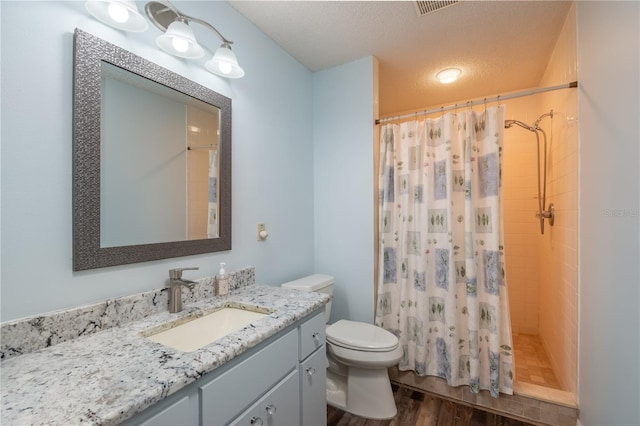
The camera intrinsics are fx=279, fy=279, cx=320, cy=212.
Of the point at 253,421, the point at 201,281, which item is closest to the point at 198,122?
the point at 201,281

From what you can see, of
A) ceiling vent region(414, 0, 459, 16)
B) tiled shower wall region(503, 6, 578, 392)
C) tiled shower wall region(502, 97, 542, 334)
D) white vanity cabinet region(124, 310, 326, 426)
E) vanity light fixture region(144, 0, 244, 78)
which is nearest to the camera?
white vanity cabinet region(124, 310, 326, 426)

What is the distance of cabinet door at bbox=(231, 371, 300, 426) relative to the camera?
93 cm

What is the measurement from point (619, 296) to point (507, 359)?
2.80 feet

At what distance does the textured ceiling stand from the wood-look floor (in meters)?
2.39

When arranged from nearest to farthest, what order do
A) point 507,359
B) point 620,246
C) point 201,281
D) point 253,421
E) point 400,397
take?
point 253,421 < point 620,246 < point 201,281 < point 507,359 < point 400,397

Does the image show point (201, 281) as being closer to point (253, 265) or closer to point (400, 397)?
point (253, 265)

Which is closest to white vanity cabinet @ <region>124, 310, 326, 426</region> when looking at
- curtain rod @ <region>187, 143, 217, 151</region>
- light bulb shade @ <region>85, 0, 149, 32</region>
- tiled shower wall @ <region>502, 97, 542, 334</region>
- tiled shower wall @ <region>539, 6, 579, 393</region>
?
curtain rod @ <region>187, 143, 217, 151</region>

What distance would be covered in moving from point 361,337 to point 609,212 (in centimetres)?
134

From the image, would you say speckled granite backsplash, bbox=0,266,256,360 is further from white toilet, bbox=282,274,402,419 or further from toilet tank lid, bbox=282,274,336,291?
white toilet, bbox=282,274,402,419

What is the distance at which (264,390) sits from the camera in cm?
100

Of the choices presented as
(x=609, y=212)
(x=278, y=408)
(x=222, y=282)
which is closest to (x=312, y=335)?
(x=278, y=408)

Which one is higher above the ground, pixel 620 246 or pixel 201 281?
pixel 620 246

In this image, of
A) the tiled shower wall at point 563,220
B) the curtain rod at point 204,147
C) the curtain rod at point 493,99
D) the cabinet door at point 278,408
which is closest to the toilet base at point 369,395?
the cabinet door at point 278,408

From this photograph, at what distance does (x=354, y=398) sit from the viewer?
1729 mm
